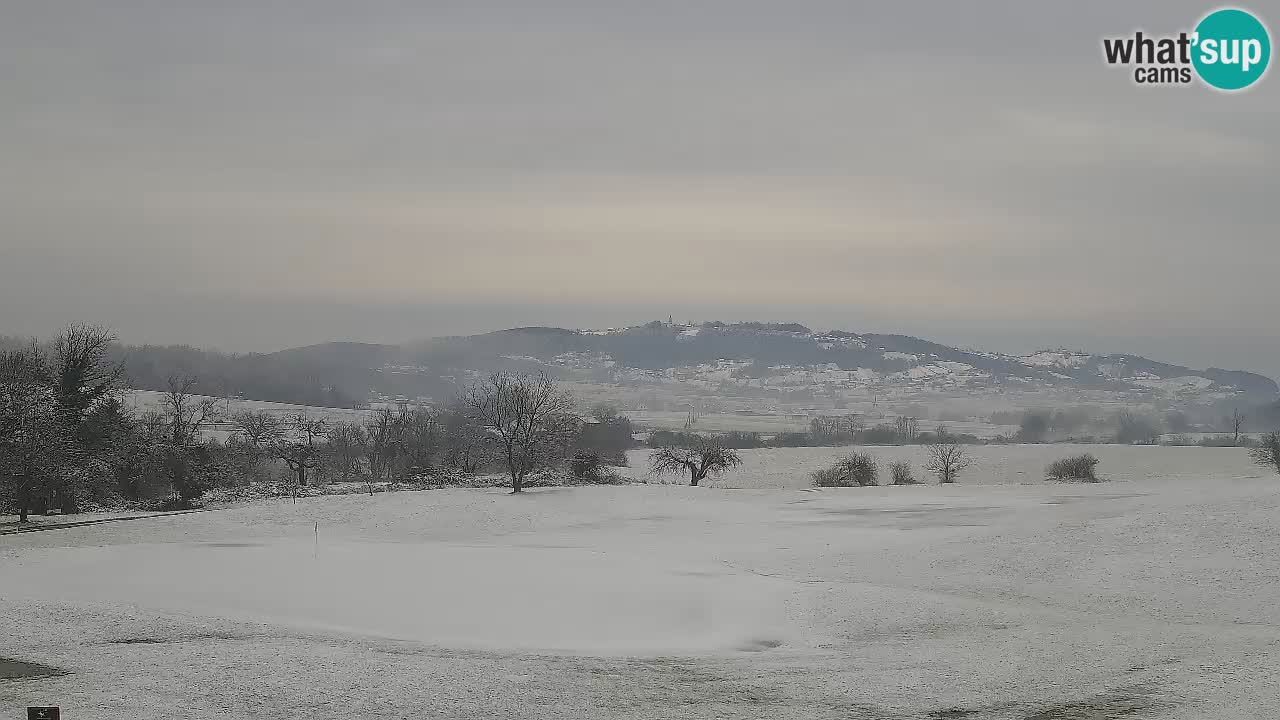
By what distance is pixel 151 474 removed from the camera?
67812 mm

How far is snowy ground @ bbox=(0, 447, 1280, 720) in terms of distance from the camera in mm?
18000

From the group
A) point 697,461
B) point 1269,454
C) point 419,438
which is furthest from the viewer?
point 419,438

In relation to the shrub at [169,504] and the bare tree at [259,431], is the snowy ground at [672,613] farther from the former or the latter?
the bare tree at [259,431]

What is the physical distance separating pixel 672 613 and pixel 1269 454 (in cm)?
7508

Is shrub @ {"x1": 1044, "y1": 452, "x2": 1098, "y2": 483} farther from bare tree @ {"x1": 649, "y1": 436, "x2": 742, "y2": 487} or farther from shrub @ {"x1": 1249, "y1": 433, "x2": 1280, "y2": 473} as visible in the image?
bare tree @ {"x1": 649, "y1": 436, "x2": 742, "y2": 487}

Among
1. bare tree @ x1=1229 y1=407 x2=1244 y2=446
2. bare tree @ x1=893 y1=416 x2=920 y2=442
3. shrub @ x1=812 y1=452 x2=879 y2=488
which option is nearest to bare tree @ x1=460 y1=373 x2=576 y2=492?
shrub @ x1=812 y1=452 x2=879 y2=488

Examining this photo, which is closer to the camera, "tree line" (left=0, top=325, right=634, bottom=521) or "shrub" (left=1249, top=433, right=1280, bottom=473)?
"tree line" (left=0, top=325, right=634, bottom=521)

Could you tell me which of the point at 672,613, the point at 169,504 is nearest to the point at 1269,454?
the point at 672,613

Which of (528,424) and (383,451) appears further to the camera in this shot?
(383,451)

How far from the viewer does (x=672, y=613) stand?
27828mm

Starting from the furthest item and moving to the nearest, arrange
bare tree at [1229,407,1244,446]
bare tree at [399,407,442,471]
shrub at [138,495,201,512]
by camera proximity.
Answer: bare tree at [1229,407,1244,446], bare tree at [399,407,442,471], shrub at [138,495,201,512]

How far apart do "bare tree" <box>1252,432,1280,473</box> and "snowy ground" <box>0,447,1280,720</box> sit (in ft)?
A: 125

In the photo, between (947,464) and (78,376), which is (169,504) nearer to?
(78,376)

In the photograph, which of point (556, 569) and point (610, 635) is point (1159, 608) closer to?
point (610, 635)
